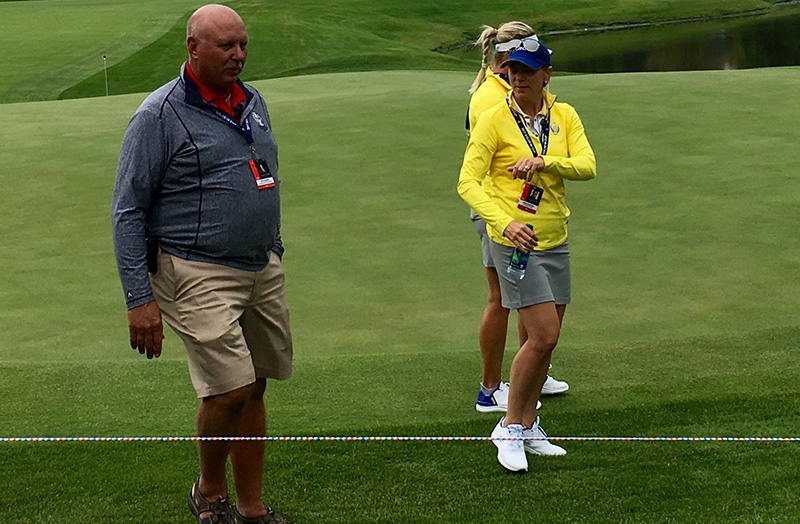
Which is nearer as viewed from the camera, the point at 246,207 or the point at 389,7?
the point at 246,207

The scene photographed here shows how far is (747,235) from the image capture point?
739 cm

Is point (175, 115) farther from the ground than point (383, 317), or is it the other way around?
point (175, 115)

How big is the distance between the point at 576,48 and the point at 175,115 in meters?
30.8

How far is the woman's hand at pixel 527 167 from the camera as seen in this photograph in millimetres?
4422

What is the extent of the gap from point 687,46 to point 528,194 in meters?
29.5

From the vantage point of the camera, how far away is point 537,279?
4.59m

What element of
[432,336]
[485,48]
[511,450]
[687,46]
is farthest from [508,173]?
[687,46]

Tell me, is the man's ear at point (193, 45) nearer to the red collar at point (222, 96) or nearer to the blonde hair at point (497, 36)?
the red collar at point (222, 96)

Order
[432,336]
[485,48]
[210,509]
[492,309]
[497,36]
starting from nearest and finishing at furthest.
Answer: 1. [210,509]
2. [497,36]
3. [492,309]
4. [485,48]
5. [432,336]

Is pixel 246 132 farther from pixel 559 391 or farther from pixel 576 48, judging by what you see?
pixel 576 48

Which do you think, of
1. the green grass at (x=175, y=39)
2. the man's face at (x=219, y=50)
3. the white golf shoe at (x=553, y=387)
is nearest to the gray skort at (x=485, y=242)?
the white golf shoe at (x=553, y=387)

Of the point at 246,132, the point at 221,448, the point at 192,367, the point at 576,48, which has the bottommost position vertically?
the point at 576,48

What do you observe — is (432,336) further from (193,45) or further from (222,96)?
(193,45)

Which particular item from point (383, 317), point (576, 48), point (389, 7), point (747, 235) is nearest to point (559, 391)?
point (383, 317)
